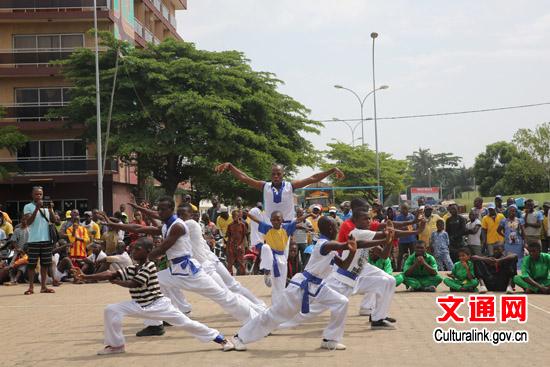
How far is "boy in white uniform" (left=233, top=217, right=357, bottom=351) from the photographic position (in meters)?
8.80

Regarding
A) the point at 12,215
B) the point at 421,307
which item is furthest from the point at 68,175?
the point at 421,307

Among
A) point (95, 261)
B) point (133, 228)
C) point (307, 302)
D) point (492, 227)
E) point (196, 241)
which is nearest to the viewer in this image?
point (307, 302)

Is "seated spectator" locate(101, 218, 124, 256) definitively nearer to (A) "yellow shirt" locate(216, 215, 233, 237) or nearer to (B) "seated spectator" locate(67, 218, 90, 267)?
(B) "seated spectator" locate(67, 218, 90, 267)

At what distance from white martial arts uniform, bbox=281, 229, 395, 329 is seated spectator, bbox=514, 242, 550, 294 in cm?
516

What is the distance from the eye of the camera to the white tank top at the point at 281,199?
38.3ft

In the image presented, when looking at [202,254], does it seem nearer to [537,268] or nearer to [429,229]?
[537,268]

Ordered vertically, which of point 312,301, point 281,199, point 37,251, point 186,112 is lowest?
point 312,301

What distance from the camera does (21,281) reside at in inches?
785

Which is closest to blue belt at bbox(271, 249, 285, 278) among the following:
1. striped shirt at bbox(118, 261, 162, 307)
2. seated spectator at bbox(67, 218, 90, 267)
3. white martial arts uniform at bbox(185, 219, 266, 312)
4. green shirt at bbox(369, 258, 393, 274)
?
white martial arts uniform at bbox(185, 219, 266, 312)

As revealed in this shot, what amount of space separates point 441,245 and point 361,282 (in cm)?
886

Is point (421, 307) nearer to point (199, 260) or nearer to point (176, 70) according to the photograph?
point (199, 260)

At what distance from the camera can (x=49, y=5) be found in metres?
43.4

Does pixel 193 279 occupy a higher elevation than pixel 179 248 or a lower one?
lower

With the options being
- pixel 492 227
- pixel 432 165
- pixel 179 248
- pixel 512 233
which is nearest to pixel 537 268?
pixel 512 233
